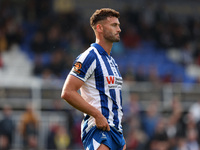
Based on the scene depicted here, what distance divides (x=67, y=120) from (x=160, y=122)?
2581 millimetres

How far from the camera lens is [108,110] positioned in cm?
512

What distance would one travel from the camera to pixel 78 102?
4891mm

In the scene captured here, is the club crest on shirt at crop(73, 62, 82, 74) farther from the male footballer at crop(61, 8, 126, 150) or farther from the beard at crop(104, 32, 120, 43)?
the beard at crop(104, 32, 120, 43)

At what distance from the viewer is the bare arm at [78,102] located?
4.89 meters

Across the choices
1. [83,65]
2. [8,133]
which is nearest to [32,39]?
[8,133]

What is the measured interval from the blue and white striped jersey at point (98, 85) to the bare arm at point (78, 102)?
109mm

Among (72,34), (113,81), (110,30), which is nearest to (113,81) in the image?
(113,81)

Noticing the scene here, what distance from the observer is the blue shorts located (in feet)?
16.4

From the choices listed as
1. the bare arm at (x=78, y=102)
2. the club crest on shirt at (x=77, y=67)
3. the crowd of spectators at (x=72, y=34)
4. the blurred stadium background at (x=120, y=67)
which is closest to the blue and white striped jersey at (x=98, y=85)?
the club crest on shirt at (x=77, y=67)

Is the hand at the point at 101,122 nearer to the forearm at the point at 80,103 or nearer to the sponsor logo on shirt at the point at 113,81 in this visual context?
the forearm at the point at 80,103

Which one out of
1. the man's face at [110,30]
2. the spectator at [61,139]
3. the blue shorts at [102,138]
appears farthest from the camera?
the spectator at [61,139]

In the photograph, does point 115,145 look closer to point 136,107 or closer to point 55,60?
point 136,107

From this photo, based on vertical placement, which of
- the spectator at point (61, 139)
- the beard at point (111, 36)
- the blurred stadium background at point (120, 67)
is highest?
the beard at point (111, 36)

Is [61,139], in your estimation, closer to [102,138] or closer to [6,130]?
[6,130]
